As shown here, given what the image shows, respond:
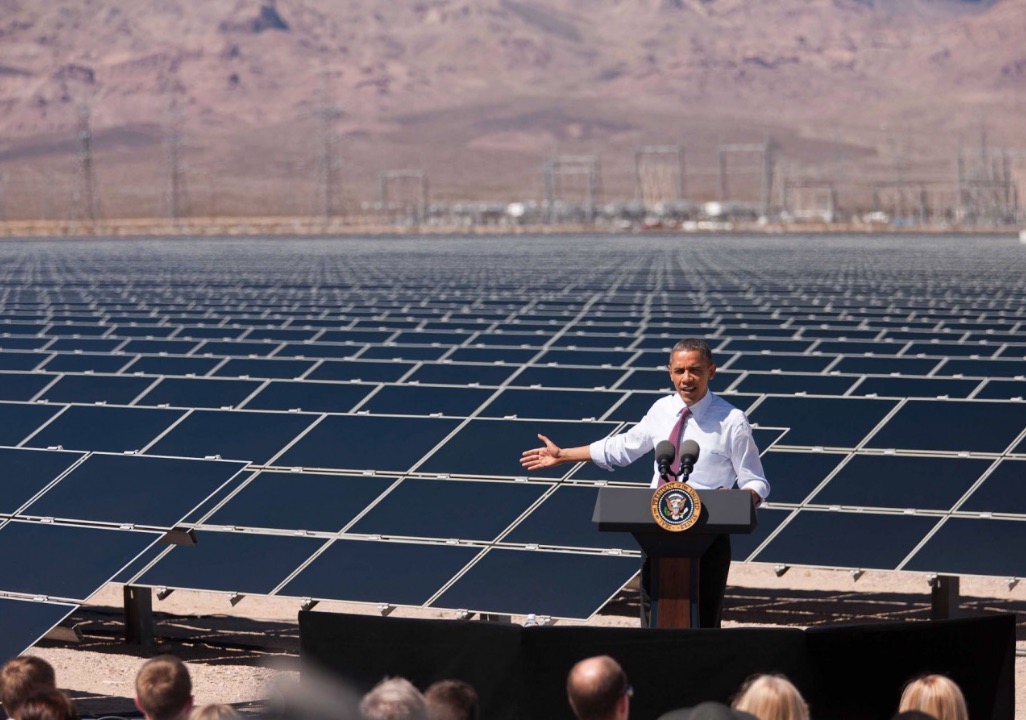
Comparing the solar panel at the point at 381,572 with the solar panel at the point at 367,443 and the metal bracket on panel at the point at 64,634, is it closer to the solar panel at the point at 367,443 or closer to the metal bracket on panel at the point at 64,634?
the solar panel at the point at 367,443

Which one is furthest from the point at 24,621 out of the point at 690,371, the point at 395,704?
the point at 395,704

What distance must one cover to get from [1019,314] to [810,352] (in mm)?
11436

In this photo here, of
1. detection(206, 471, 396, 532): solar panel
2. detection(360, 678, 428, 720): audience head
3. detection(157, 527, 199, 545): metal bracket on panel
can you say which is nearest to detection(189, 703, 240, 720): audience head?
detection(360, 678, 428, 720): audience head

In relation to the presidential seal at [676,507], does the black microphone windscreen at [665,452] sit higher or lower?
higher

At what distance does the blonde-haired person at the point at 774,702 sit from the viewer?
7.72m

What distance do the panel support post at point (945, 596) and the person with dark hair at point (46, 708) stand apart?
8.38 meters

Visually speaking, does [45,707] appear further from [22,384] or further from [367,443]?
[22,384]

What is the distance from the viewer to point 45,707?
7.77 m

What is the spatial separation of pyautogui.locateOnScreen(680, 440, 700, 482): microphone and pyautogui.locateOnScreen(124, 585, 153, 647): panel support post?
697cm

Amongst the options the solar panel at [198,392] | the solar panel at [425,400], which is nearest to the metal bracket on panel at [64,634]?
the solar panel at [425,400]

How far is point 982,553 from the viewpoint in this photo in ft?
43.9

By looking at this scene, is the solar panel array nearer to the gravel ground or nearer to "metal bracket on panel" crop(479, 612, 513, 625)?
"metal bracket on panel" crop(479, 612, 513, 625)

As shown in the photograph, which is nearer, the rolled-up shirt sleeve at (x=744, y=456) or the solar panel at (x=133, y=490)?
the rolled-up shirt sleeve at (x=744, y=456)

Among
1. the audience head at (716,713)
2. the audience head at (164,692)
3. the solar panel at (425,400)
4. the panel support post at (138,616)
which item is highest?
the audience head at (164,692)
